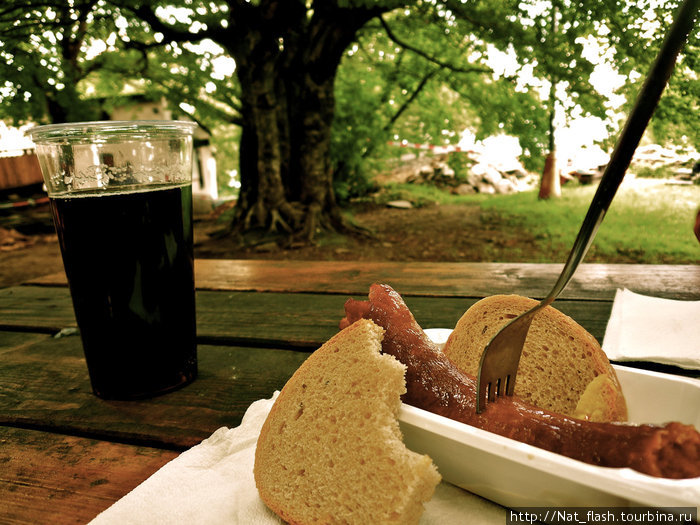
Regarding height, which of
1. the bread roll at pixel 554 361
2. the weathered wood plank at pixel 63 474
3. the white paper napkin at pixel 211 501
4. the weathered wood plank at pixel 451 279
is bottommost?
the weathered wood plank at pixel 63 474

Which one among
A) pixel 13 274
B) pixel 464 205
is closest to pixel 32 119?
pixel 13 274

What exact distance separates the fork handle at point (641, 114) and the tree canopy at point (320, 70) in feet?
10.5

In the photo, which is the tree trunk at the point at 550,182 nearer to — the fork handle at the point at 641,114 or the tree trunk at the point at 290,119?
the tree trunk at the point at 290,119

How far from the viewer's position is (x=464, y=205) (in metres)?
11.9

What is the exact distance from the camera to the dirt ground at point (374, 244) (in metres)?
6.90

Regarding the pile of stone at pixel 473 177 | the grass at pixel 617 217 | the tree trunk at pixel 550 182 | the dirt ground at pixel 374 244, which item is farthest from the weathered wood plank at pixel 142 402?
the pile of stone at pixel 473 177

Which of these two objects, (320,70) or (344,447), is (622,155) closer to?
(344,447)

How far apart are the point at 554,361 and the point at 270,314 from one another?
1111 mm

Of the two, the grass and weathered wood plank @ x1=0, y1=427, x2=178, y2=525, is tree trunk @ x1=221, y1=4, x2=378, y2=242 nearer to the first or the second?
the grass

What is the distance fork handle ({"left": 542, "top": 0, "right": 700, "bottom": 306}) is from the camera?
25.6 inches

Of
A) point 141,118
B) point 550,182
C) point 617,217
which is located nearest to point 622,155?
point 617,217

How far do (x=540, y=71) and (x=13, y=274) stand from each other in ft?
22.0

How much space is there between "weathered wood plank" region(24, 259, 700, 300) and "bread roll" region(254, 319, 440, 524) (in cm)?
118

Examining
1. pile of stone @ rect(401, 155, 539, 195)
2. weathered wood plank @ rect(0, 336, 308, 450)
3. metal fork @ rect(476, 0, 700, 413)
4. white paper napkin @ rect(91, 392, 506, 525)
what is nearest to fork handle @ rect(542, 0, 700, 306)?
metal fork @ rect(476, 0, 700, 413)
